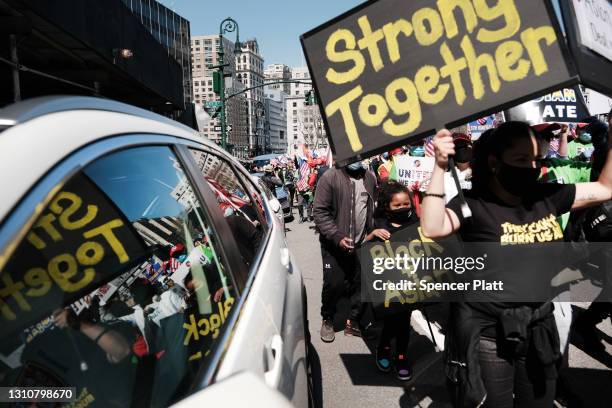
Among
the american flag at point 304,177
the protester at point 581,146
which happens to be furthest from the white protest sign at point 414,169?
the american flag at point 304,177

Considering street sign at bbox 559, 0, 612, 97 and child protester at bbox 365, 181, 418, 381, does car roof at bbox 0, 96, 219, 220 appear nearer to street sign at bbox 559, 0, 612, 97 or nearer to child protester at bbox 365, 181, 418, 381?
street sign at bbox 559, 0, 612, 97

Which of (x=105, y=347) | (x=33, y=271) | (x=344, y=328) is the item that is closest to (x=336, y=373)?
(x=344, y=328)

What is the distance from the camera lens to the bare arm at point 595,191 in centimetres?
228

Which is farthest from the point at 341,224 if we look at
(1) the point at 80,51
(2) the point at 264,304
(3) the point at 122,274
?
(1) the point at 80,51

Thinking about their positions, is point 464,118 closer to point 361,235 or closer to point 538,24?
point 538,24

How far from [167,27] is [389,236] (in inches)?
2638

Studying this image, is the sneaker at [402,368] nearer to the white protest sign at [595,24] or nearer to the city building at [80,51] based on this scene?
the white protest sign at [595,24]

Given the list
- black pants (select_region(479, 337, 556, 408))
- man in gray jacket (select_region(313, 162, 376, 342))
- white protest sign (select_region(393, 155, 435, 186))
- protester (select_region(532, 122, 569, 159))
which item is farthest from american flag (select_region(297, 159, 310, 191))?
black pants (select_region(479, 337, 556, 408))

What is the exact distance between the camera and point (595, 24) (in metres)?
2.22

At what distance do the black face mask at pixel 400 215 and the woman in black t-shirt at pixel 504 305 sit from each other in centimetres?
147

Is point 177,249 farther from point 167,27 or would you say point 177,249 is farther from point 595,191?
point 167,27

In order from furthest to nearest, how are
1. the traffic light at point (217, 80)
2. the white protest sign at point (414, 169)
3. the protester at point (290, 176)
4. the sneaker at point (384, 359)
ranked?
the protester at point (290, 176), the traffic light at point (217, 80), the white protest sign at point (414, 169), the sneaker at point (384, 359)

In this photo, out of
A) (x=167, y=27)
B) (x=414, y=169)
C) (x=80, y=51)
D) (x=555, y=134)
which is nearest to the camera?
(x=555, y=134)

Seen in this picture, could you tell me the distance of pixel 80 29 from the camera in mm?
5441
